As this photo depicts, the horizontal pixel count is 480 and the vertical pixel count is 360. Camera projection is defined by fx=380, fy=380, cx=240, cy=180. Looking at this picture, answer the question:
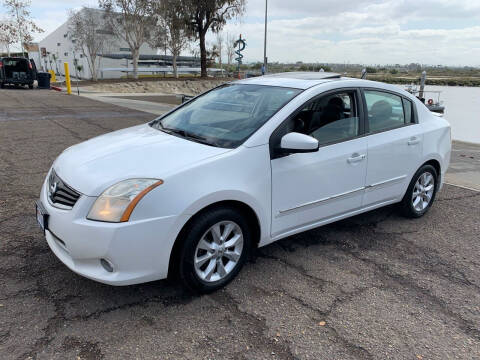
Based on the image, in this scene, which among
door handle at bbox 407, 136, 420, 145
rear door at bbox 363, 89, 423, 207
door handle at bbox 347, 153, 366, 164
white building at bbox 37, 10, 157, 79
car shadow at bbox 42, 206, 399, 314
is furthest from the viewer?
white building at bbox 37, 10, 157, 79

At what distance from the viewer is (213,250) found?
9.43 feet

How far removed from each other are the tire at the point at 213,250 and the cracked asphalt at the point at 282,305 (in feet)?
0.46

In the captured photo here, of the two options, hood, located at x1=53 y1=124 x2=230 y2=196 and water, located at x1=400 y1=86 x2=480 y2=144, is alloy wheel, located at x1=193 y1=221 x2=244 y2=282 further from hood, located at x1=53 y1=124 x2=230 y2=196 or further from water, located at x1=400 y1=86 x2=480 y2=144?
water, located at x1=400 y1=86 x2=480 y2=144

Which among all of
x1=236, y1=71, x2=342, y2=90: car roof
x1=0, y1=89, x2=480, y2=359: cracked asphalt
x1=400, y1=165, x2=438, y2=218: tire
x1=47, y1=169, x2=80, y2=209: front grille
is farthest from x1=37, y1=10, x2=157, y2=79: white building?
x1=0, y1=89, x2=480, y2=359: cracked asphalt

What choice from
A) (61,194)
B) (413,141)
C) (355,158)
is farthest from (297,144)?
(413,141)

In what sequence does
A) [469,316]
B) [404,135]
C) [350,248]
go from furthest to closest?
1. [404,135]
2. [350,248]
3. [469,316]

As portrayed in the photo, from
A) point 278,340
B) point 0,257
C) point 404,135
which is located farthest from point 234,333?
point 404,135

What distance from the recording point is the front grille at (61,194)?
2654 millimetres

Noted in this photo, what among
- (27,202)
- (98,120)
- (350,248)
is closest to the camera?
(350,248)

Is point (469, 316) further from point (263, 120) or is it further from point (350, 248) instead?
point (263, 120)

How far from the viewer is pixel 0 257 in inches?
132

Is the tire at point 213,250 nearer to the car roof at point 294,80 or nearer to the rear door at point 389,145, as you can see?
the car roof at point 294,80

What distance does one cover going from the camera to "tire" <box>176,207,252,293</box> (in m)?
2.69

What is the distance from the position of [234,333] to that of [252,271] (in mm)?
829
